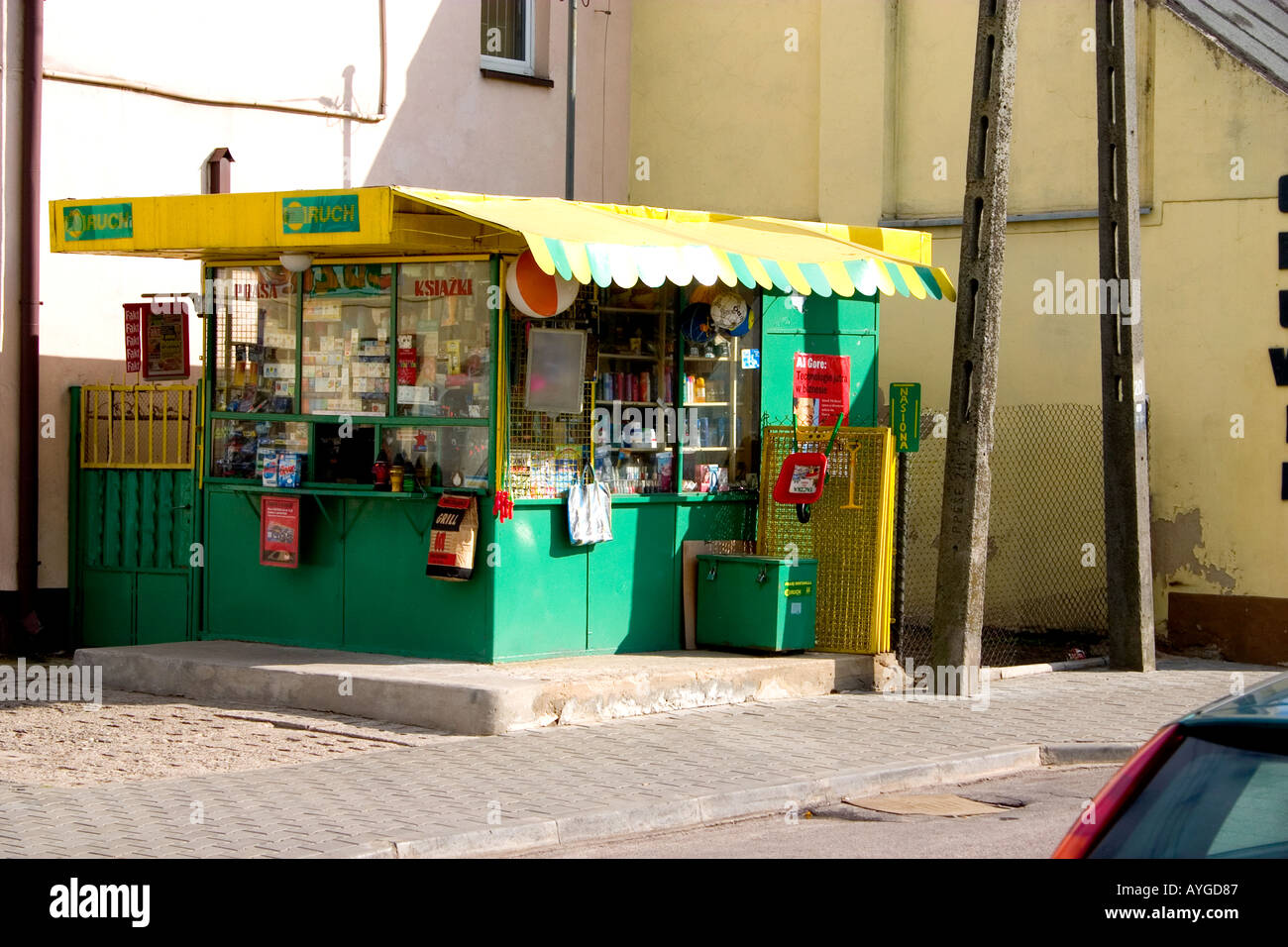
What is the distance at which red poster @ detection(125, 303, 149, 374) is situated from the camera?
44.6ft

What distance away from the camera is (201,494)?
12539 mm

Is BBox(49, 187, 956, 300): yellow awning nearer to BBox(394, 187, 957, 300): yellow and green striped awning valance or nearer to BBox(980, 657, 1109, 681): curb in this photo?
BBox(394, 187, 957, 300): yellow and green striped awning valance

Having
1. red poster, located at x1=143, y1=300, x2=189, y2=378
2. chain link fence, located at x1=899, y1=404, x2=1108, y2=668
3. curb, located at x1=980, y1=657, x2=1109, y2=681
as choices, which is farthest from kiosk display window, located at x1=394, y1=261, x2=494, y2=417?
chain link fence, located at x1=899, y1=404, x2=1108, y2=668

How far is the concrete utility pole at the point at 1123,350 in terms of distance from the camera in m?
13.5

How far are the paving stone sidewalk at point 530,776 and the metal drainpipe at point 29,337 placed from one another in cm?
551

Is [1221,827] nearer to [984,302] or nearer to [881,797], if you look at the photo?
[881,797]

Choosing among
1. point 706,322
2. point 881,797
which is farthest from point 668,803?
point 706,322

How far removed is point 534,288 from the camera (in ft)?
35.4

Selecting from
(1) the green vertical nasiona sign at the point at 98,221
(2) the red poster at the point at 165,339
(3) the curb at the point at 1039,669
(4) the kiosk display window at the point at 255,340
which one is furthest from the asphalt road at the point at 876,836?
(2) the red poster at the point at 165,339

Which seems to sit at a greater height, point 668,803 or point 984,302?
point 984,302

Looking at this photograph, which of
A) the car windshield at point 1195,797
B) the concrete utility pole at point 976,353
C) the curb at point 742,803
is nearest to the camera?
the car windshield at point 1195,797

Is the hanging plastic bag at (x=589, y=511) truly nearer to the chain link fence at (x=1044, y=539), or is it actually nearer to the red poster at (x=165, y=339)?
the red poster at (x=165, y=339)

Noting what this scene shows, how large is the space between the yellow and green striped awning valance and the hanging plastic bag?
159 centimetres
